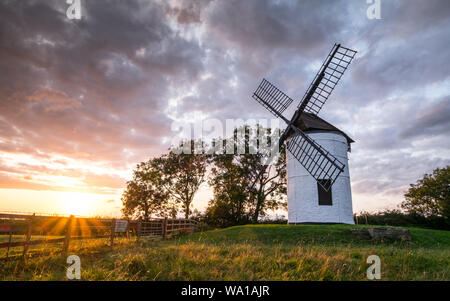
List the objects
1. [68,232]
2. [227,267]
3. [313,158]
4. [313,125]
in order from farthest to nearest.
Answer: [313,125] < [313,158] < [68,232] < [227,267]

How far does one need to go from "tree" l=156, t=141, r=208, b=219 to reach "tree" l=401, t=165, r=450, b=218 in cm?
2542

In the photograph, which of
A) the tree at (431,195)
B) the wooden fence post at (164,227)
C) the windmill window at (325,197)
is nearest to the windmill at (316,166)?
the windmill window at (325,197)

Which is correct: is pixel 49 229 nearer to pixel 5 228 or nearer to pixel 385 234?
pixel 5 228

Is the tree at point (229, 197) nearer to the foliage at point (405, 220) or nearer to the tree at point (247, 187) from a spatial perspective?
the tree at point (247, 187)

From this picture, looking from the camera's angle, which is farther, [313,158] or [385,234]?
[313,158]

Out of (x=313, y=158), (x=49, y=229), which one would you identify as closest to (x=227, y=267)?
(x=49, y=229)

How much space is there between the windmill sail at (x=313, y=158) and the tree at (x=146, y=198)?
15820mm

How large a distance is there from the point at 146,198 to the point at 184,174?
5041 millimetres

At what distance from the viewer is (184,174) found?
94.6ft
